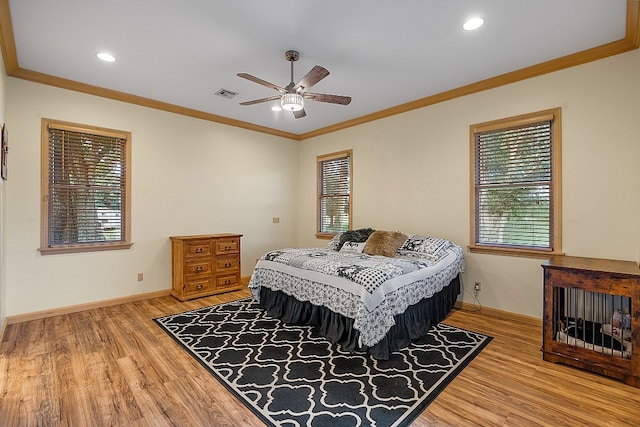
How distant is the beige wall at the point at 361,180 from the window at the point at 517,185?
0.36ft

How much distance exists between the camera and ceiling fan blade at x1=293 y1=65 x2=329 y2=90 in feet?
8.27

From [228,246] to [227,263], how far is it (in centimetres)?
26

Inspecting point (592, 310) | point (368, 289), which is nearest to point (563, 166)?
point (592, 310)

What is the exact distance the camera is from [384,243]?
3.88 metres

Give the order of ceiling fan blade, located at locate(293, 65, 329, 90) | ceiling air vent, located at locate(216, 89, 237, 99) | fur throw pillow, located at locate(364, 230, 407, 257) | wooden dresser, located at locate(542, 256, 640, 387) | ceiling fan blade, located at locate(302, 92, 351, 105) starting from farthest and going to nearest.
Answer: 1. ceiling air vent, located at locate(216, 89, 237, 99)
2. fur throw pillow, located at locate(364, 230, 407, 257)
3. ceiling fan blade, located at locate(302, 92, 351, 105)
4. ceiling fan blade, located at locate(293, 65, 329, 90)
5. wooden dresser, located at locate(542, 256, 640, 387)

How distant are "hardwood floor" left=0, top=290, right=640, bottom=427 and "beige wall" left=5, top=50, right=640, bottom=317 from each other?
0.78 metres

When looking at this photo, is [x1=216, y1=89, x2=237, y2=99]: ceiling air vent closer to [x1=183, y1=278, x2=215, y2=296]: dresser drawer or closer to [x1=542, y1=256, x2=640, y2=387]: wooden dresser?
[x1=183, y1=278, x2=215, y2=296]: dresser drawer

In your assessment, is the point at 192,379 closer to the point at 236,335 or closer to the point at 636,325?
the point at 236,335

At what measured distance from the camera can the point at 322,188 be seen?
591cm

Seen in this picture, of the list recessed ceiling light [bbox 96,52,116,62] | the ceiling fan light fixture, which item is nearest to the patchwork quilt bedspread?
the ceiling fan light fixture

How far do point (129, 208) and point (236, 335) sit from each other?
7.95 feet

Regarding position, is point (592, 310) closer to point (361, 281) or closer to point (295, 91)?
point (361, 281)

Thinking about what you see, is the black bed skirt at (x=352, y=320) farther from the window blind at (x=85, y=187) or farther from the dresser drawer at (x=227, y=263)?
the window blind at (x=85, y=187)

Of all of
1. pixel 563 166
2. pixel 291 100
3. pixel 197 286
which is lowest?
pixel 197 286
